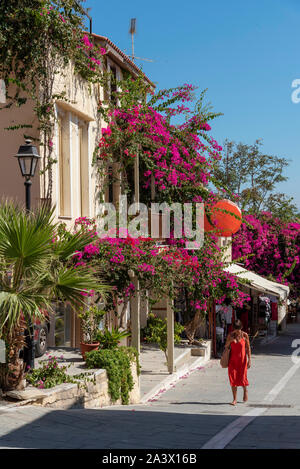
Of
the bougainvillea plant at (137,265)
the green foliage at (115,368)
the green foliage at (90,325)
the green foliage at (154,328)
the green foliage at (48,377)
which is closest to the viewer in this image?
the green foliage at (48,377)

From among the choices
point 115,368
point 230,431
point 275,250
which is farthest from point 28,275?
point 275,250

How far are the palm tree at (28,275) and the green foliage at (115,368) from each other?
2668 mm

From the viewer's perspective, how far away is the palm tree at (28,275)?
28.7 feet

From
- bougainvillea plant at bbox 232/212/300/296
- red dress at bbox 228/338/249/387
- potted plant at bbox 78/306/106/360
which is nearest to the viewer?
red dress at bbox 228/338/249/387

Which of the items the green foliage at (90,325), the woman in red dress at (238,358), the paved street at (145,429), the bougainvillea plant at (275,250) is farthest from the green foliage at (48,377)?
the bougainvillea plant at (275,250)

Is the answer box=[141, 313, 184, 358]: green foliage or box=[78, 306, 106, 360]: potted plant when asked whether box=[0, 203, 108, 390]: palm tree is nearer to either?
box=[78, 306, 106, 360]: potted plant

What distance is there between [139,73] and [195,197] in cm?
443

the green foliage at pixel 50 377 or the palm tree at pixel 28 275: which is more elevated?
the palm tree at pixel 28 275

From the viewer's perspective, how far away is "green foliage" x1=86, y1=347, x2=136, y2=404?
1176cm

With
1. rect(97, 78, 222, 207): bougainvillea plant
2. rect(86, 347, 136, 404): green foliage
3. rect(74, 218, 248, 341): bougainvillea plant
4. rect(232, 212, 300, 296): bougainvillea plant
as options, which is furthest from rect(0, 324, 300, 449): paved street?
rect(232, 212, 300, 296): bougainvillea plant

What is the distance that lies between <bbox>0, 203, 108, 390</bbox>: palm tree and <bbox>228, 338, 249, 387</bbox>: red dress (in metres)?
4.14

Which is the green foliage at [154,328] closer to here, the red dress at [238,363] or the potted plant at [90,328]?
the potted plant at [90,328]

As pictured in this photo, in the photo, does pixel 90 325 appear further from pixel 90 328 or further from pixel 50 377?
pixel 50 377
